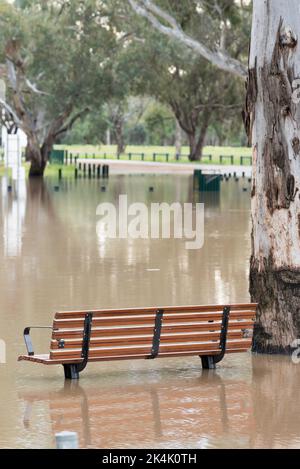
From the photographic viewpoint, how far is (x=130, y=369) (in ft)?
41.7

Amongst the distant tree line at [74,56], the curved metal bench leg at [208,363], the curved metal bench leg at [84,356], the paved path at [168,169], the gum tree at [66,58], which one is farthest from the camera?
the paved path at [168,169]

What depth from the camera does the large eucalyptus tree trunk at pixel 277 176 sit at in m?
13.3

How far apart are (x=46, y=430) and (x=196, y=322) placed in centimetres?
274

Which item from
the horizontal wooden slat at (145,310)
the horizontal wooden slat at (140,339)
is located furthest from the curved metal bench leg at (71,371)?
the horizontal wooden slat at (145,310)

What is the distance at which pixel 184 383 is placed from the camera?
11.9 meters

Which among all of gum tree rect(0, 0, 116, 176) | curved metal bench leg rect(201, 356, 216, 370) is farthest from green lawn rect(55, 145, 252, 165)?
curved metal bench leg rect(201, 356, 216, 370)

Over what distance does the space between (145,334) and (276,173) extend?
268 centimetres

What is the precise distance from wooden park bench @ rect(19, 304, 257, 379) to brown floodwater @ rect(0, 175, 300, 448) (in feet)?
0.94

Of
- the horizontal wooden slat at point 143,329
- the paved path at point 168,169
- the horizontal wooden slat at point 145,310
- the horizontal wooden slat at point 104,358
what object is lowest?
the paved path at point 168,169

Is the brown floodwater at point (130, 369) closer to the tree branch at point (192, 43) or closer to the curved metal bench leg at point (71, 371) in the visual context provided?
the curved metal bench leg at point (71, 371)

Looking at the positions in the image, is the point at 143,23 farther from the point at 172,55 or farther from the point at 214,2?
the point at 214,2

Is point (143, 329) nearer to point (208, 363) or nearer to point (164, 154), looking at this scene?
point (208, 363)

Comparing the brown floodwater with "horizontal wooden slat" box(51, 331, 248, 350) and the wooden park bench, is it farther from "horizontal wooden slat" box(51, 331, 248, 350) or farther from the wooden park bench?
"horizontal wooden slat" box(51, 331, 248, 350)

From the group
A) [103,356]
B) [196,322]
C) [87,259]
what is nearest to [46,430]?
[103,356]
